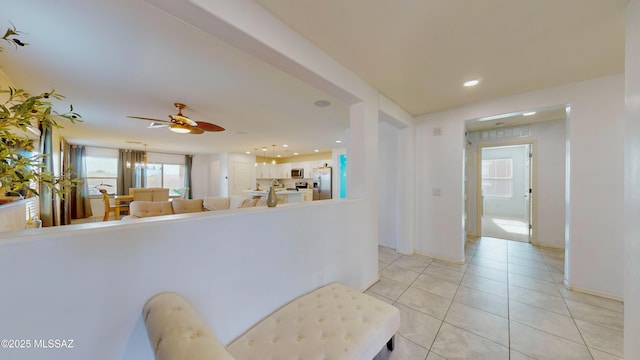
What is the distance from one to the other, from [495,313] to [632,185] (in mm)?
1452

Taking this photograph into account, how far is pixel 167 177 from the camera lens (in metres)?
8.32

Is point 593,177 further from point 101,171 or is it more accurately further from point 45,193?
point 101,171

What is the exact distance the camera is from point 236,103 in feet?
10.7

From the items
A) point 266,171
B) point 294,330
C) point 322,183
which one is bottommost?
point 294,330

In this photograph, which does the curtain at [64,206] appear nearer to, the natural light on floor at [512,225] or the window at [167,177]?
the window at [167,177]

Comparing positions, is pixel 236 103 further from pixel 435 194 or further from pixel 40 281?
pixel 435 194

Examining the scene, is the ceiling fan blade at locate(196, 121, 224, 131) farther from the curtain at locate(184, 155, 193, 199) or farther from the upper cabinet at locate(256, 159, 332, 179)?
the curtain at locate(184, 155, 193, 199)

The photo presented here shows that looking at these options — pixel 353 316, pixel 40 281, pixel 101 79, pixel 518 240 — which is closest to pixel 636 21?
pixel 353 316

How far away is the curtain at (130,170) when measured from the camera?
23.7 feet

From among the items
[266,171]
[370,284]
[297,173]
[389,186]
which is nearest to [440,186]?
[389,186]

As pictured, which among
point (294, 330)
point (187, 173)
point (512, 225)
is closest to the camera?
point (294, 330)

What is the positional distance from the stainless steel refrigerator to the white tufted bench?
597cm

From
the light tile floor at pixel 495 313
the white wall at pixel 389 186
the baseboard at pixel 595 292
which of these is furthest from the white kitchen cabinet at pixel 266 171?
the baseboard at pixel 595 292

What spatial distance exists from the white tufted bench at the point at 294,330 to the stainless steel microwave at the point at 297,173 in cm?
711
